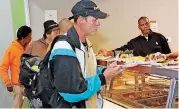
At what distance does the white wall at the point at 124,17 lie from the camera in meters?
4.22

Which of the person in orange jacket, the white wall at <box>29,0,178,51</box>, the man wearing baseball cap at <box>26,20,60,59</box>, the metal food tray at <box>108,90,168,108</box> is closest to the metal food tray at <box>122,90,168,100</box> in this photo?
the metal food tray at <box>108,90,168,108</box>

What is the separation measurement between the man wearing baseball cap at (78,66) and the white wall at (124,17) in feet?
8.51

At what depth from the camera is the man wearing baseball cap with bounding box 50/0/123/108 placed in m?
1.41

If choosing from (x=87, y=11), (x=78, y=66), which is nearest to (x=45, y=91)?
(x=78, y=66)

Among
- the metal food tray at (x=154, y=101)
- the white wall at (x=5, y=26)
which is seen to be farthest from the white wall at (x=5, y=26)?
the metal food tray at (x=154, y=101)

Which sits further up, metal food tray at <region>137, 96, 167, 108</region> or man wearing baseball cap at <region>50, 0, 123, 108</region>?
man wearing baseball cap at <region>50, 0, 123, 108</region>

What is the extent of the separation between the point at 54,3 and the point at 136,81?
2.18 meters

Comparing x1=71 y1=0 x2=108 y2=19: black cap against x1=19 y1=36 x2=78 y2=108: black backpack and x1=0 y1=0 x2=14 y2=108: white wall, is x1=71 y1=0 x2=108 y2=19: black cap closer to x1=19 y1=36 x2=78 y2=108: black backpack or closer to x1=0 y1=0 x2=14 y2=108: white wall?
x1=19 y1=36 x2=78 y2=108: black backpack

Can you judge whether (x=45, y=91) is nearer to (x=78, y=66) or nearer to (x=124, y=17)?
(x=78, y=66)

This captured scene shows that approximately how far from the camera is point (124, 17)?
4.61 meters

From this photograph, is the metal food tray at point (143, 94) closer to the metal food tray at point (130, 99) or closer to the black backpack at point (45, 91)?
the metal food tray at point (130, 99)

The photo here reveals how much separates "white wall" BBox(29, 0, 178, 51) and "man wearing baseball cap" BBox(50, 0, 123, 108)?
8.51 ft

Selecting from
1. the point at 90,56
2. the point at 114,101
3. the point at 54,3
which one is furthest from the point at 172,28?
the point at 90,56

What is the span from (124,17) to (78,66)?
330 cm
